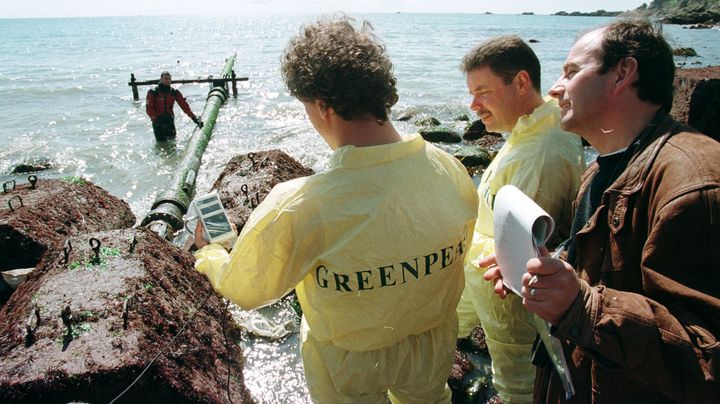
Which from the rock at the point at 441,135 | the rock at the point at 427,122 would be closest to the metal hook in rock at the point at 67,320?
the rock at the point at 441,135

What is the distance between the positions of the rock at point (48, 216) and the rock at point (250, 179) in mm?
1492

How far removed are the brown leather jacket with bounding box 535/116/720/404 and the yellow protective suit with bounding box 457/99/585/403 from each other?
1.01 meters

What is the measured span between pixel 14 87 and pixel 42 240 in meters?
28.2

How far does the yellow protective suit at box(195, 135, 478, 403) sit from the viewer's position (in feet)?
6.17

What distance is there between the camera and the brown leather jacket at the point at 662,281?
1.32 metres

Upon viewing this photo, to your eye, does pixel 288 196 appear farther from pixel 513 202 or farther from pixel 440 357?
pixel 440 357

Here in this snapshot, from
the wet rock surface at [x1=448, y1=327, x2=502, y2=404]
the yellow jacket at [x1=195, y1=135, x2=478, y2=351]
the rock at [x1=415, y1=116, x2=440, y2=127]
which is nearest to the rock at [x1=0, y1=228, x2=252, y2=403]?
the yellow jacket at [x1=195, y1=135, x2=478, y2=351]

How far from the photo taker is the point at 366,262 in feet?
6.33

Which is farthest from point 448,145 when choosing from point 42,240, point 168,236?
point 42,240

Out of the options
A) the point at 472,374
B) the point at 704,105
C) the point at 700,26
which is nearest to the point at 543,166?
the point at 472,374

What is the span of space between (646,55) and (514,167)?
1.11 metres

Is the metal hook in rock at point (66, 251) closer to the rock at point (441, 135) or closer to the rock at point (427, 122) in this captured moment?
the rock at point (441, 135)

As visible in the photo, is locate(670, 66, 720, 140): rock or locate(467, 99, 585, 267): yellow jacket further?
locate(670, 66, 720, 140): rock

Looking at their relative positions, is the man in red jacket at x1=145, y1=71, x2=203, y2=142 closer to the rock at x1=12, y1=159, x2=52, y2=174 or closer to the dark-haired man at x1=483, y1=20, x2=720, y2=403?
the rock at x1=12, y1=159, x2=52, y2=174
